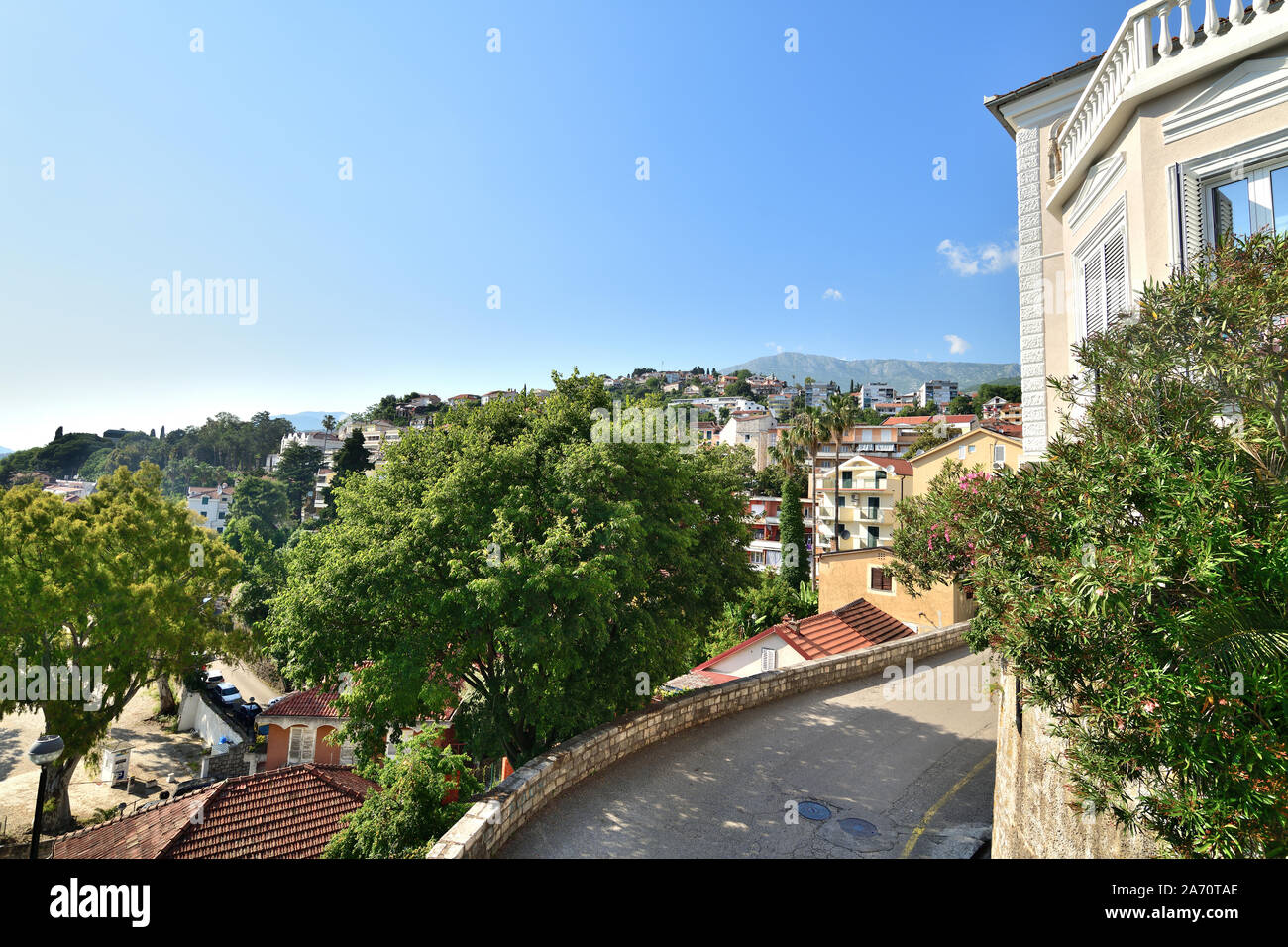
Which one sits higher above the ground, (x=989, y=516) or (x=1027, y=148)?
(x=1027, y=148)

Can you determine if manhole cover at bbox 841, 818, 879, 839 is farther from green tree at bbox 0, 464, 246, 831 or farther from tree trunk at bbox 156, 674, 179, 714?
tree trunk at bbox 156, 674, 179, 714

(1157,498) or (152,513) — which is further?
(152,513)

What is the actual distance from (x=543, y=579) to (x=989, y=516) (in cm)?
682

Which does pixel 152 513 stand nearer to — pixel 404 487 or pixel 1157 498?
pixel 404 487

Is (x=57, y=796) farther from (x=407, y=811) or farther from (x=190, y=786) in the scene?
(x=407, y=811)

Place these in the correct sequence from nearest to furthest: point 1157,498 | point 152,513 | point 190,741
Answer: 1. point 1157,498
2. point 152,513
3. point 190,741

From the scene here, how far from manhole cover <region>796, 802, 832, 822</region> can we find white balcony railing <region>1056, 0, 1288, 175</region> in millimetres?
9688

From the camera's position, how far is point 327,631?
12094 mm

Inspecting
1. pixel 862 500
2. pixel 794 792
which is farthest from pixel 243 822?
pixel 862 500

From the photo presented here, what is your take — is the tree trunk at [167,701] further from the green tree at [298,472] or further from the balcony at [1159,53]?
the green tree at [298,472]

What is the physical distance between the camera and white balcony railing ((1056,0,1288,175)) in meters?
6.40

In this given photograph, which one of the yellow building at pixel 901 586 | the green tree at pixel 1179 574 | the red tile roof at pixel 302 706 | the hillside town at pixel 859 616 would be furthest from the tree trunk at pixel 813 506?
the green tree at pixel 1179 574

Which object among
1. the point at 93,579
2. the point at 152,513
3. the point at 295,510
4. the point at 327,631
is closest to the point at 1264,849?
the point at 327,631

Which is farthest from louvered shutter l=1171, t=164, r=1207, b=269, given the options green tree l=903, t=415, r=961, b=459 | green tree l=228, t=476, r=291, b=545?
green tree l=903, t=415, r=961, b=459
